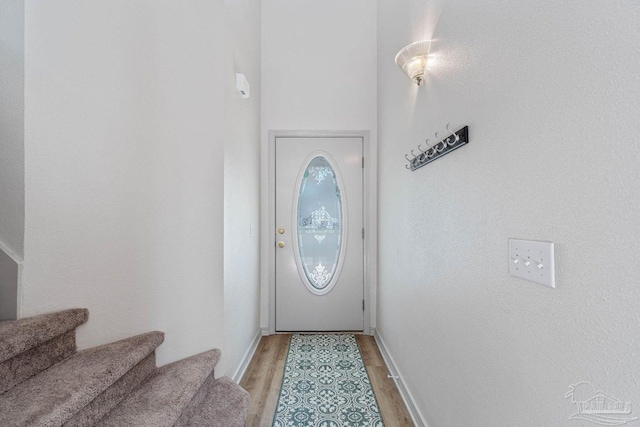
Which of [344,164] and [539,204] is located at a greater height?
[344,164]

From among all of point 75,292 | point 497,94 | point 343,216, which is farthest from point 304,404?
point 497,94

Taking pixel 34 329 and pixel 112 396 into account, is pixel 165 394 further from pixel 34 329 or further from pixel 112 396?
pixel 34 329

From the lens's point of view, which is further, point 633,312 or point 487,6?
Answer: point 487,6

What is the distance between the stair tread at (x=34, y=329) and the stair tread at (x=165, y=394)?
41 cm

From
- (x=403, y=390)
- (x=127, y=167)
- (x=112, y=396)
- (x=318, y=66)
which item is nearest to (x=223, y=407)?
(x=112, y=396)

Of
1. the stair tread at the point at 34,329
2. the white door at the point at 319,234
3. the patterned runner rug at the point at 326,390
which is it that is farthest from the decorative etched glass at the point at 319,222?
the stair tread at the point at 34,329

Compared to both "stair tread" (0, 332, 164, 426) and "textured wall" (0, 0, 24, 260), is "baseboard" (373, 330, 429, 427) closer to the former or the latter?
"stair tread" (0, 332, 164, 426)

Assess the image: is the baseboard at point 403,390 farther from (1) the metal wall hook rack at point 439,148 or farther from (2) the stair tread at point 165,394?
(1) the metal wall hook rack at point 439,148

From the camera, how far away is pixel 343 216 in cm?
300

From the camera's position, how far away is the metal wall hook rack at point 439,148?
1.12m

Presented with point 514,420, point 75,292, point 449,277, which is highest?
point 449,277

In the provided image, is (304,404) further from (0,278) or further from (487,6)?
(487,6)

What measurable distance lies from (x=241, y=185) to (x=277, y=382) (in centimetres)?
140

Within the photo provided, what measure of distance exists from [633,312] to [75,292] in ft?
6.80
